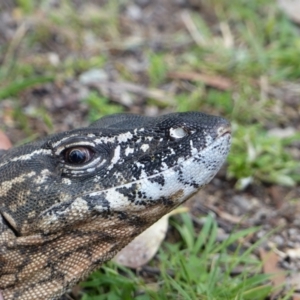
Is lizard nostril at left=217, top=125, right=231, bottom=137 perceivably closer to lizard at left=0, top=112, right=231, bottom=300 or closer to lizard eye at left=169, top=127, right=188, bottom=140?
lizard at left=0, top=112, right=231, bottom=300

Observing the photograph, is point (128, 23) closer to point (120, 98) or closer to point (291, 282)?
point (120, 98)

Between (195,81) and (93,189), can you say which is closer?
(93,189)

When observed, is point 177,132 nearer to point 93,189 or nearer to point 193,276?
point 93,189

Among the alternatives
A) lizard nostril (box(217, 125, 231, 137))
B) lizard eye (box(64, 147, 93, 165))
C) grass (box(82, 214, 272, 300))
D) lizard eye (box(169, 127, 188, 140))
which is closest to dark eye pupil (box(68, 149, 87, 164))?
lizard eye (box(64, 147, 93, 165))

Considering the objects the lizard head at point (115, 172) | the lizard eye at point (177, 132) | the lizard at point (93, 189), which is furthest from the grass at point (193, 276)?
the lizard eye at point (177, 132)

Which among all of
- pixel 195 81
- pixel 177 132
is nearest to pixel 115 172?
pixel 177 132

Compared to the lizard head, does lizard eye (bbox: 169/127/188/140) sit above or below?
above

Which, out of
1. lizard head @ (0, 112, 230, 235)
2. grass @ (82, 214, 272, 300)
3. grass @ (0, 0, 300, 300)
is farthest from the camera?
grass @ (0, 0, 300, 300)
